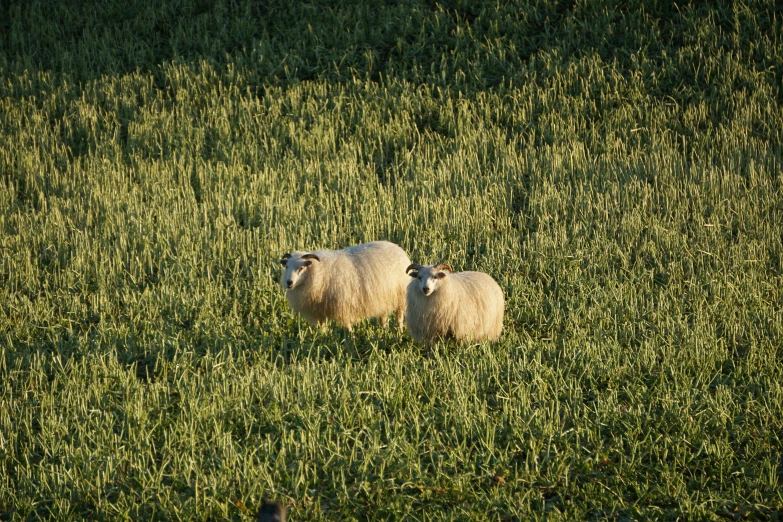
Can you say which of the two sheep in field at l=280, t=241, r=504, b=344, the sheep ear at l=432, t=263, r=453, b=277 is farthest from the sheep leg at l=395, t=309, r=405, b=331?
the sheep ear at l=432, t=263, r=453, b=277

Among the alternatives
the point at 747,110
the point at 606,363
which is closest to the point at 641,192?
the point at 747,110

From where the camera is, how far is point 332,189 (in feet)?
38.2

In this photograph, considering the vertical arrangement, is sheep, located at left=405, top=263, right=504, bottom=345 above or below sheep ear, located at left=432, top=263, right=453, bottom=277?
below

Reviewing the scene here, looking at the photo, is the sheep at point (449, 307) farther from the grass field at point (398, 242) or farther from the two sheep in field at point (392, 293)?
the grass field at point (398, 242)

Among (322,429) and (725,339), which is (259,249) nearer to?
(322,429)

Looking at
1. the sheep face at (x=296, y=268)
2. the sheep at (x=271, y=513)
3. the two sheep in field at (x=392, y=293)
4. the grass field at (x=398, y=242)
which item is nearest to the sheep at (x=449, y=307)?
the two sheep in field at (x=392, y=293)

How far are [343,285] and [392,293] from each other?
482 millimetres

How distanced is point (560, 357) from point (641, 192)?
4.66 meters

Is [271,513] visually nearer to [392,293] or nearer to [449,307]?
[449,307]

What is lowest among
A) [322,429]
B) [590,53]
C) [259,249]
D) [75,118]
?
[322,429]

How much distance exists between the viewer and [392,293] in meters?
7.74

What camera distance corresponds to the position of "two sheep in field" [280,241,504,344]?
710 cm

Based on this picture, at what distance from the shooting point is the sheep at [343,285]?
24.8 feet

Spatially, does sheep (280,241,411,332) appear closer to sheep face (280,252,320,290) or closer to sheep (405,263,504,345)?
sheep face (280,252,320,290)
